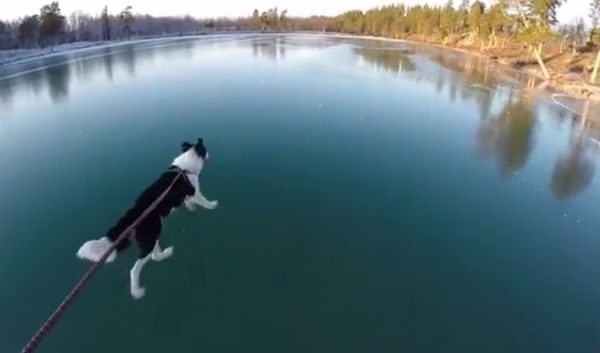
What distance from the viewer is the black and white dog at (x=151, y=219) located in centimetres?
355

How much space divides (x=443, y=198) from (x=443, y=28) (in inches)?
2361

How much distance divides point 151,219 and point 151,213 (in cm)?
6

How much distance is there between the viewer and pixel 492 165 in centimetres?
895

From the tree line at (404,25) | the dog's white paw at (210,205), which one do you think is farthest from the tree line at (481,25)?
the dog's white paw at (210,205)

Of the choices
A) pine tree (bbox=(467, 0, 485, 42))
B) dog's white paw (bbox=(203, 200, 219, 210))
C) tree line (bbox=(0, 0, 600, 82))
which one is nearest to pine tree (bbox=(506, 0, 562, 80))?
tree line (bbox=(0, 0, 600, 82))

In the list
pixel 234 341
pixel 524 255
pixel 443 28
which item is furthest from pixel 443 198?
pixel 443 28

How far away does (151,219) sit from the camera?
13.2 feet

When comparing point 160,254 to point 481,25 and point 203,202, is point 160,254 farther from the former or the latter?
point 481,25

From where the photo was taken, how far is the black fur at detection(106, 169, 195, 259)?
3.70 metres

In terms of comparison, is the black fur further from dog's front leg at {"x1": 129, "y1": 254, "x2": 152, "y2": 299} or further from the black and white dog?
dog's front leg at {"x1": 129, "y1": 254, "x2": 152, "y2": 299}

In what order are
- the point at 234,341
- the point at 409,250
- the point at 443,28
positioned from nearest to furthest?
the point at 234,341 < the point at 409,250 < the point at 443,28

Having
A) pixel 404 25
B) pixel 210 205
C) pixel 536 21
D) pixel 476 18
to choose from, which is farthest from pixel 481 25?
pixel 210 205

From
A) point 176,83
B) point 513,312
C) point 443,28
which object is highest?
point 443,28

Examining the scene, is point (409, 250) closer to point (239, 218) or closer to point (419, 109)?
point (239, 218)
